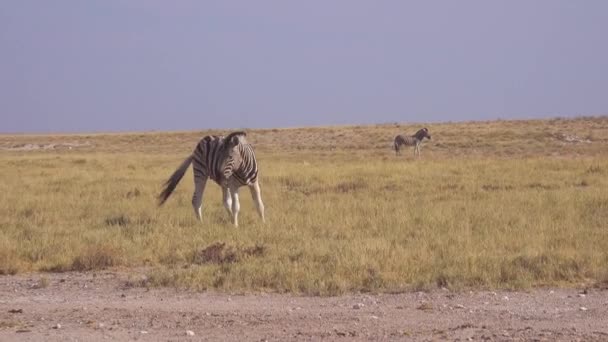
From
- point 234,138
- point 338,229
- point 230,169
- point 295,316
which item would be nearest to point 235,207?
point 230,169

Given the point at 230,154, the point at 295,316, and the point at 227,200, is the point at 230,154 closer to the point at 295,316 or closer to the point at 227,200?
the point at 227,200

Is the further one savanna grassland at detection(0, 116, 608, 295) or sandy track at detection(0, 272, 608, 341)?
savanna grassland at detection(0, 116, 608, 295)

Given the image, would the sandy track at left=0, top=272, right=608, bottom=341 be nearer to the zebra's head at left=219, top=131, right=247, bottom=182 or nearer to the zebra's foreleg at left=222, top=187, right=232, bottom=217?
the zebra's foreleg at left=222, top=187, right=232, bottom=217

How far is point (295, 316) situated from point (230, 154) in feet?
23.2

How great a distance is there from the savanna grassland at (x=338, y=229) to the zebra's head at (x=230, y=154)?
3.02 ft

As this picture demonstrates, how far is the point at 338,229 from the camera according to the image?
1258cm

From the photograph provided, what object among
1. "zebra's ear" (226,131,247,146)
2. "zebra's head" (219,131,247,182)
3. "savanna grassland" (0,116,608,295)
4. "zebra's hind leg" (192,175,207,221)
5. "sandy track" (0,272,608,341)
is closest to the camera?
"sandy track" (0,272,608,341)

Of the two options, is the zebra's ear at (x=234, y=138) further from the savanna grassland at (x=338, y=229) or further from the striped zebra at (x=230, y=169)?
the savanna grassland at (x=338, y=229)

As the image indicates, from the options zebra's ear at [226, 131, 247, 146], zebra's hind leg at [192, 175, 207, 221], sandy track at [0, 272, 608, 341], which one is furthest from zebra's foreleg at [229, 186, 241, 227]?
sandy track at [0, 272, 608, 341]

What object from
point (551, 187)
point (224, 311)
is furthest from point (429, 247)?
point (551, 187)

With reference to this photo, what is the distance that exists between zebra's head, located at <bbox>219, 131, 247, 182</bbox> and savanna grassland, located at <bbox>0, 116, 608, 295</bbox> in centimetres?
92

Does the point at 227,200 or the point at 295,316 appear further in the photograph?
the point at 227,200

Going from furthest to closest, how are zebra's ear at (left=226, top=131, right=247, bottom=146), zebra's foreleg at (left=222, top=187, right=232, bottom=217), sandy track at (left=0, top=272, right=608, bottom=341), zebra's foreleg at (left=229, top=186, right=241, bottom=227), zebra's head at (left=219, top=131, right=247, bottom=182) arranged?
zebra's ear at (left=226, top=131, right=247, bottom=146)
zebra's head at (left=219, top=131, right=247, bottom=182)
zebra's foreleg at (left=222, top=187, right=232, bottom=217)
zebra's foreleg at (left=229, top=186, right=241, bottom=227)
sandy track at (left=0, top=272, right=608, bottom=341)

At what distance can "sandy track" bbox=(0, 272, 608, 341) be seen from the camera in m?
6.61
